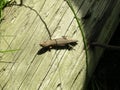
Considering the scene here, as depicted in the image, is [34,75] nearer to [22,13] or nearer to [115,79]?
[22,13]

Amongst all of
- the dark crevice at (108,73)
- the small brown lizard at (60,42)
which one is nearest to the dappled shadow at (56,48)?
the small brown lizard at (60,42)

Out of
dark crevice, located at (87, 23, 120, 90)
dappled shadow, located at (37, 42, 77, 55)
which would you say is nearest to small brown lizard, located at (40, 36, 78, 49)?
dappled shadow, located at (37, 42, 77, 55)

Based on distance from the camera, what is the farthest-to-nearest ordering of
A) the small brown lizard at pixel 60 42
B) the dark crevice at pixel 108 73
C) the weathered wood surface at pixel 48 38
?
the dark crevice at pixel 108 73 → the small brown lizard at pixel 60 42 → the weathered wood surface at pixel 48 38

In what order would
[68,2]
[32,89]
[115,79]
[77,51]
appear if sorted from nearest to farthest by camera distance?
[32,89] → [77,51] → [68,2] → [115,79]

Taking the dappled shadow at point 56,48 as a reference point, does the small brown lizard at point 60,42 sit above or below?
above

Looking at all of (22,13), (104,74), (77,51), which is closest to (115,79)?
(104,74)

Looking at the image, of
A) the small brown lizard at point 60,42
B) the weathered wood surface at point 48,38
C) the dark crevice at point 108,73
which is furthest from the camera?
the dark crevice at point 108,73

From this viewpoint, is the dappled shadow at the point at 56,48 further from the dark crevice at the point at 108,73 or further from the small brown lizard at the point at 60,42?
the dark crevice at the point at 108,73

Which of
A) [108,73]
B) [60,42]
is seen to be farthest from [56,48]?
[108,73]
